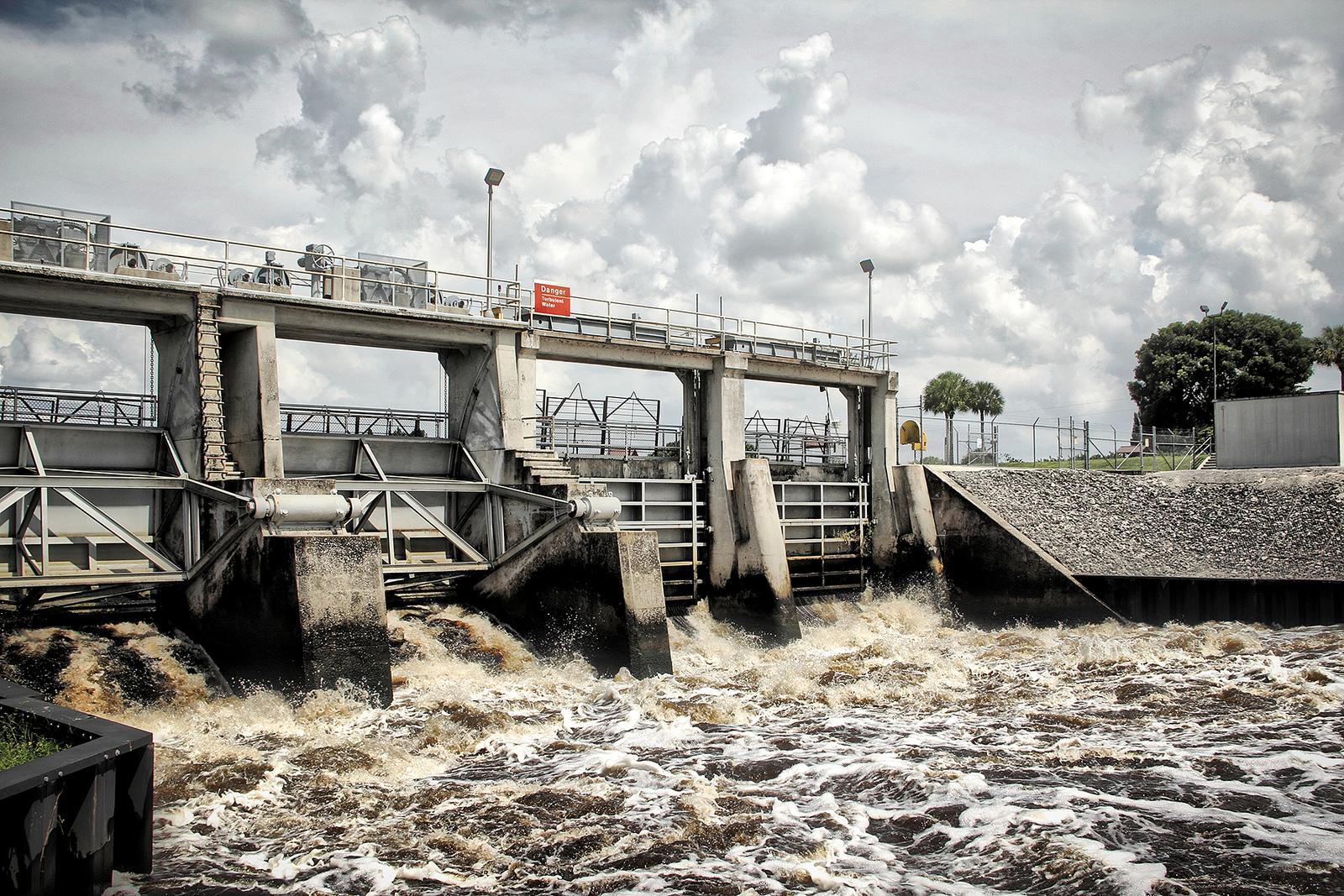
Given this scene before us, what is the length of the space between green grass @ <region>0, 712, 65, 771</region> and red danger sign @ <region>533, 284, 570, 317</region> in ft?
50.6

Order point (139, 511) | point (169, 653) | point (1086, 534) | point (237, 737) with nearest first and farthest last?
point (237, 737)
point (169, 653)
point (139, 511)
point (1086, 534)

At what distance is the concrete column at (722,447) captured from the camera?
23.2m

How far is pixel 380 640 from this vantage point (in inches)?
557

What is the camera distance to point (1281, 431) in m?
30.3

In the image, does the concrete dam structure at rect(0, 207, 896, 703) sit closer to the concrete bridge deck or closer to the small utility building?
the concrete bridge deck

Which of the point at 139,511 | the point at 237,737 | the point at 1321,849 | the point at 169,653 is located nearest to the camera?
the point at 1321,849

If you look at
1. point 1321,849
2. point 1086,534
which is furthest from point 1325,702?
point 1086,534

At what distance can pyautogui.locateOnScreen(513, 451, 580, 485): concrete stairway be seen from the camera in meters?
18.9

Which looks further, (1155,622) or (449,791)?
(1155,622)

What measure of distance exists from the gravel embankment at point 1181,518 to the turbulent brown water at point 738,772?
468cm

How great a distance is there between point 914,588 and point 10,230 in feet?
72.5

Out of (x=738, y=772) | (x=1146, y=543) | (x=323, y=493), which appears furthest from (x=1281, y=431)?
(x=323, y=493)

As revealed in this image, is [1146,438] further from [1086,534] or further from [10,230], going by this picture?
[10,230]

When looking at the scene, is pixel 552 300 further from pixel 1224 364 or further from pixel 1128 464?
pixel 1224 364
